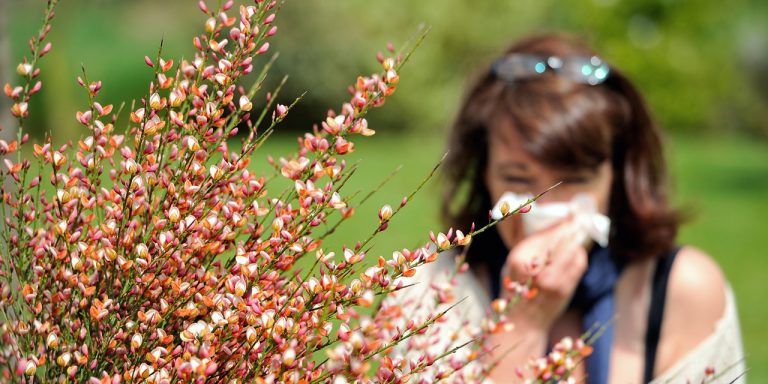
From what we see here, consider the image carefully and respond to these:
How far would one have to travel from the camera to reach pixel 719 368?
2094 mm

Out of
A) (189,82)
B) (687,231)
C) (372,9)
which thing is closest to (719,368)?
(189,82)

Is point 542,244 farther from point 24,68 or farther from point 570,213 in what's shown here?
point 24,68

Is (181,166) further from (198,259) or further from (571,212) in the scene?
(571,212)

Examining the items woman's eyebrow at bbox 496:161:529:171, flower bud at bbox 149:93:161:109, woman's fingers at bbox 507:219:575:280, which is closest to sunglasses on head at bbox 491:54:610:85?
woman's eyebrow at bbox 496:161:529:171

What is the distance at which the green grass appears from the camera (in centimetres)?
590

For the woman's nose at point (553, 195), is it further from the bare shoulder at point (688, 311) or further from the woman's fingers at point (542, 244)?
the bare shoulder at point (688, 311)

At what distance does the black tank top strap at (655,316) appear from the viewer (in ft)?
7.90

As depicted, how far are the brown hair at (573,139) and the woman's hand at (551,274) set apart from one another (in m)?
0.23

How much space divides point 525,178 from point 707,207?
9.11 meters

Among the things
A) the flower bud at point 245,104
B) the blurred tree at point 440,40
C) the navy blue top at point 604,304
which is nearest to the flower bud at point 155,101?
the flower bud at point 245,104

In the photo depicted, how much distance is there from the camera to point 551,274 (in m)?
2.12

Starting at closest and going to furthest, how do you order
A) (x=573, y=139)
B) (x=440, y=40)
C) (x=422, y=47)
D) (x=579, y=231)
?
(x=579, y=231)
(x=573, y=139)
(x=422, y=47)
(x=440, y=40)

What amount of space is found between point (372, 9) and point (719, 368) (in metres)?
19.2

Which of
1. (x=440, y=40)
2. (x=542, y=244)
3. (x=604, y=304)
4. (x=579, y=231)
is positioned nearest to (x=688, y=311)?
(x=604, y=304)
